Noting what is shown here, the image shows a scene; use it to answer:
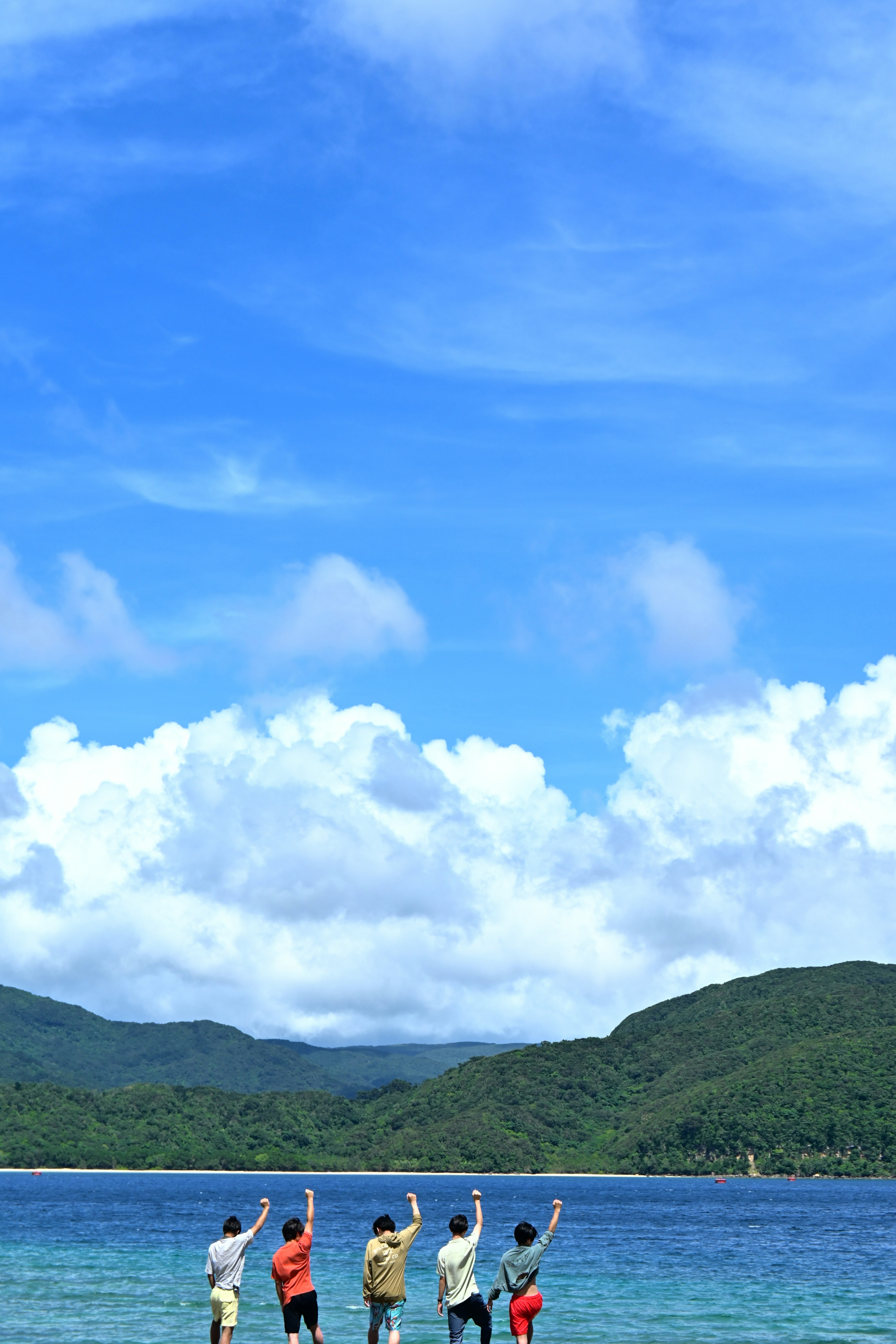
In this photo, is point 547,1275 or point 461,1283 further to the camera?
point 547,1275

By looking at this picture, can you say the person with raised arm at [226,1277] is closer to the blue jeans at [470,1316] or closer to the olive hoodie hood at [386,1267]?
the olive hoodie hood at [386,1267]

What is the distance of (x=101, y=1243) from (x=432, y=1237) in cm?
2947

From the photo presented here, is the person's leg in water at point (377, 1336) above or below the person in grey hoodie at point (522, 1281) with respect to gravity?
below

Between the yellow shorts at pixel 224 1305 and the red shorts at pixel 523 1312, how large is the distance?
4330 millimetres

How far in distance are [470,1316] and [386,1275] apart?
1.40 m

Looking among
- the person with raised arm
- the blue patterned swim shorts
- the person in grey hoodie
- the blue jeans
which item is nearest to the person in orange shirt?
the person with raised arm

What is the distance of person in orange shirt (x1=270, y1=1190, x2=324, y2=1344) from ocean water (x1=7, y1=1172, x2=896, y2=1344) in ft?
49.4

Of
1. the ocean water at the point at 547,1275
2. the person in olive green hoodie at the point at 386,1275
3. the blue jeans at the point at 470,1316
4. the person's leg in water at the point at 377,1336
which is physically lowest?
the ocean water at the point at 547,1275

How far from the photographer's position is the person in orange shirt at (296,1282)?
2098 centimetres

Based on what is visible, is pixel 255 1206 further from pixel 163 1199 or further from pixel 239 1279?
pixel 239 1279

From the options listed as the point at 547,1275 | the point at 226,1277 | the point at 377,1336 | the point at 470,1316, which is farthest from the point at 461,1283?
the point at 547,1275

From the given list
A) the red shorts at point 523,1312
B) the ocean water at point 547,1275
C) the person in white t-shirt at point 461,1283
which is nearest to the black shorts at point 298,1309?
the person in white t-shirt at point 461,1283

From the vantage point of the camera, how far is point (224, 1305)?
2153 centimetres

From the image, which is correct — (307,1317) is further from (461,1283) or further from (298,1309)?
(461,1283)
